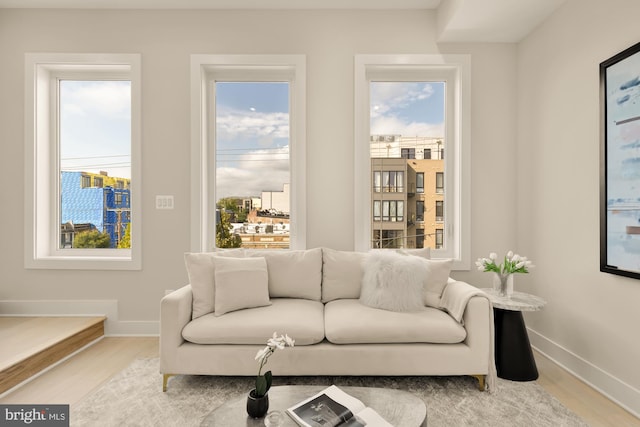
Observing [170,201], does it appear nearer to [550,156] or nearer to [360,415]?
[360,415]

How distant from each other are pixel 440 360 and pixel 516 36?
A: 2802 mm

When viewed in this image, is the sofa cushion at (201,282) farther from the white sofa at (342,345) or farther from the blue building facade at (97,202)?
the blue building facade at (97,202)

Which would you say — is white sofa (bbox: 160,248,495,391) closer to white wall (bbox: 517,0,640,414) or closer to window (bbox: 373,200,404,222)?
white wall (bbox: 517,0,640,414)

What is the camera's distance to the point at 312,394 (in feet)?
5.27

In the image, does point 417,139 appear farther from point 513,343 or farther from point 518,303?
point 513,343

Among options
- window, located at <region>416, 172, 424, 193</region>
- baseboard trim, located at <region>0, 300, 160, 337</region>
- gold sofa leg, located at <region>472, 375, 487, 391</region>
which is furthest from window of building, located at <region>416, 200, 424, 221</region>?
baseboard trim, located at <region>0, 300, 160, 337</region>

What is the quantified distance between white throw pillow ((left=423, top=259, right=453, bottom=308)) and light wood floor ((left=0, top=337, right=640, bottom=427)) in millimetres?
853

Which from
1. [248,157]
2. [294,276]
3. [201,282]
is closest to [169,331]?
[201,282]

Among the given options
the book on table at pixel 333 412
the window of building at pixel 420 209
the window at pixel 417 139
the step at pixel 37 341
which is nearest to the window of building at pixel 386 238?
the window at pixel 417 139

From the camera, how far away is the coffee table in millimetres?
1404

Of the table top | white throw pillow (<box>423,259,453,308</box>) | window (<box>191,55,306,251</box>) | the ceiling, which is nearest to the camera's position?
the table top

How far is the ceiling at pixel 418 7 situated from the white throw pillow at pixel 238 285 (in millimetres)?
2266

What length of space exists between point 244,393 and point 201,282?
0.78 metres

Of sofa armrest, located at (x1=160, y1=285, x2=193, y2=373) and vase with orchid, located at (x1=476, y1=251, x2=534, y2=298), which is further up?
vase with orchid, located at (x1=476, y1=251, x2=534, y2=298)
